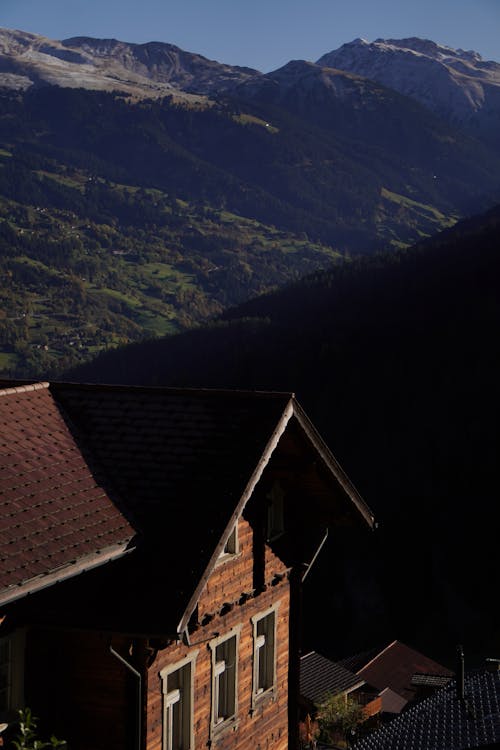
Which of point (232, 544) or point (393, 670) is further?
point (393, 670)

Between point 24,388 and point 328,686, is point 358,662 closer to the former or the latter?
point 328,686

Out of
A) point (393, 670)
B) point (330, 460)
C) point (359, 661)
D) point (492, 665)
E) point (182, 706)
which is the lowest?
point (359, 661)

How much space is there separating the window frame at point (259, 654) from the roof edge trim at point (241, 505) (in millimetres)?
2945

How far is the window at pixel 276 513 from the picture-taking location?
16969 mm

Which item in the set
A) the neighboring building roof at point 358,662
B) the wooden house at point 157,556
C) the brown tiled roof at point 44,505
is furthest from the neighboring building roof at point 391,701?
the brown tiled roof at point 44,505

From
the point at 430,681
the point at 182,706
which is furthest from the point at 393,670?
the point at 182,706

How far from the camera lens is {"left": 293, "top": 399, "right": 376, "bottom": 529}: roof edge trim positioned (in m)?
15.7

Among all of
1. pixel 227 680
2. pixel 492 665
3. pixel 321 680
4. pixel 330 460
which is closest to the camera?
pixel 227 680

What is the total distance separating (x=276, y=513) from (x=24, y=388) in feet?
15.1

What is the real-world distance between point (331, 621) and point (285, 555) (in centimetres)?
10598

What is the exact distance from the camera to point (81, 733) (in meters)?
13.4

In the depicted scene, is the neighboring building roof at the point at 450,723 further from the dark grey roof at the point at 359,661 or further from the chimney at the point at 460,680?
the dark grey roof at the point at 359,661

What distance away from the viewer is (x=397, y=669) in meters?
83.0

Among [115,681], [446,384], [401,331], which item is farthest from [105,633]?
[401,331]
